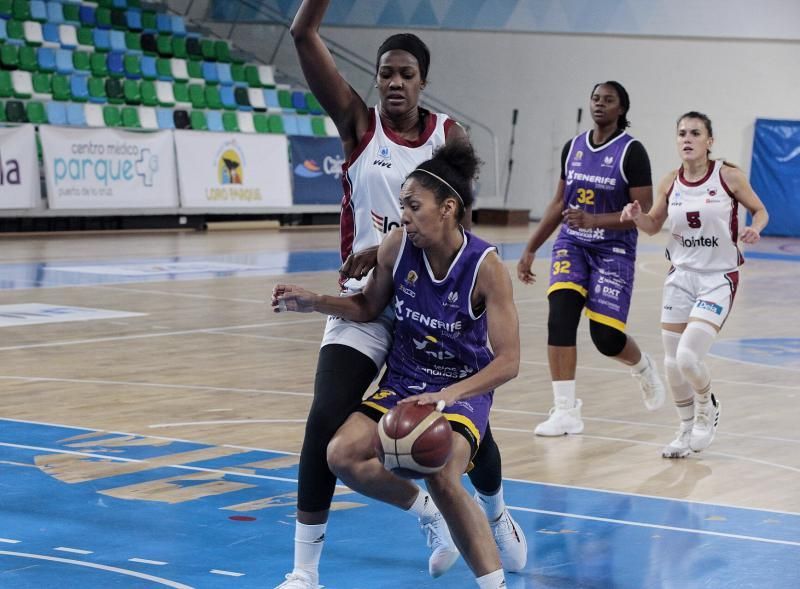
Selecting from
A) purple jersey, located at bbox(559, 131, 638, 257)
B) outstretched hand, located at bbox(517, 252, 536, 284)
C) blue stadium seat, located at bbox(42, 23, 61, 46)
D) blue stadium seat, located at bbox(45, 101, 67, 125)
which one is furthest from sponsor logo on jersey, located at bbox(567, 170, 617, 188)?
blue stadium seat, located at bbox(42, 23, 61, 46)

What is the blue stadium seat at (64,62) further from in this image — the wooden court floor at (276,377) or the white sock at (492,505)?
the white sock at (492,505)

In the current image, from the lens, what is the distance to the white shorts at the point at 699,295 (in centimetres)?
701

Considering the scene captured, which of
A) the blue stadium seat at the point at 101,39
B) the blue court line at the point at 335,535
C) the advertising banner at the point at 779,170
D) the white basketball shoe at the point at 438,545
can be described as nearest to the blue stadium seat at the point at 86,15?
the blue stadium seat at the point at 101,39

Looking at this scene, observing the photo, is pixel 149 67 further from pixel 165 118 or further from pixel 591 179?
pixel 591 179

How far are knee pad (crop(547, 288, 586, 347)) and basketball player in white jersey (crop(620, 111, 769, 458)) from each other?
52 cm

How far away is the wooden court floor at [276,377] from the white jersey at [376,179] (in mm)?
2003

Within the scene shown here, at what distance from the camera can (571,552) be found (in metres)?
5.06

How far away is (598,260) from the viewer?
7508 millimetres

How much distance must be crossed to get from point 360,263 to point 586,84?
25.8 m

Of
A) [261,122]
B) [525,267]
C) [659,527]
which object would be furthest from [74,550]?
[261,122]

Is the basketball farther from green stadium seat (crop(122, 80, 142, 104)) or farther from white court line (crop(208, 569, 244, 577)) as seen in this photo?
green stadium seat (crop(122, 80, 142, 104))

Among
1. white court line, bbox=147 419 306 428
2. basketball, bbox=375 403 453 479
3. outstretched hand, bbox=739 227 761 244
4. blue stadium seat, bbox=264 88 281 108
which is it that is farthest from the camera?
blue stadium seat, bbox=264 88 281 108

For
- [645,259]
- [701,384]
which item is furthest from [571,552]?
[645,259]

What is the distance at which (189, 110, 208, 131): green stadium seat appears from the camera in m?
23.3
